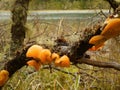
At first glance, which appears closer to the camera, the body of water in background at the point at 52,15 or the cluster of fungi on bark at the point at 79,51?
the cluster of fungi on bark at the point at 79,51

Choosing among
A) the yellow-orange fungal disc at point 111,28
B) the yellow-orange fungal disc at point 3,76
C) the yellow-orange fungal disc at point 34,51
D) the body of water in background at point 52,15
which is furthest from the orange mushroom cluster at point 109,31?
the body of water in background at point 52,15

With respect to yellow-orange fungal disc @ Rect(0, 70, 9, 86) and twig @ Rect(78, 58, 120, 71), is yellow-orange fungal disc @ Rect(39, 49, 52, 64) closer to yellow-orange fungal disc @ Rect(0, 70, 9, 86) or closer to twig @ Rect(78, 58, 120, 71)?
twig @ Rect(78, 58, 120, 71)

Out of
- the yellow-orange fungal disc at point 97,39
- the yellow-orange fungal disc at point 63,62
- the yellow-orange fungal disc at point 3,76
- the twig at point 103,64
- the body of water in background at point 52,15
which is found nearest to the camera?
the yellow-orange fungal disc at point 97,39

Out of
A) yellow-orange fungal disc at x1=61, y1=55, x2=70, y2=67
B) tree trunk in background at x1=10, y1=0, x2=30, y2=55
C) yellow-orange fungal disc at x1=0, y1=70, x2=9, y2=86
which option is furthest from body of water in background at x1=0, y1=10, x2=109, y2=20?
yellow-orange fungal disc at x1=61, y1=55, x2=70, y2=67

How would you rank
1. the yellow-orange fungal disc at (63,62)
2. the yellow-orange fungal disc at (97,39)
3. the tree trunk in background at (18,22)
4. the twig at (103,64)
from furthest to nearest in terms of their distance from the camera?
the tree trunk in background at (18,22) → the twig at (103,64) → the yellow-orange fungal disc at (63,62) → the yellow-orange fungal disc at (97,39)

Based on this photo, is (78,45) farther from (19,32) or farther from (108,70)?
(108,70)

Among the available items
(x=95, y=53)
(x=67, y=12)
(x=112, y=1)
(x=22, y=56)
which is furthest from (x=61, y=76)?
(x=67, y=12)

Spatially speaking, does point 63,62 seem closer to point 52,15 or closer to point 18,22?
point 18,22

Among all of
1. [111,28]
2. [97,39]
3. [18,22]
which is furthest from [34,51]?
[18,22]

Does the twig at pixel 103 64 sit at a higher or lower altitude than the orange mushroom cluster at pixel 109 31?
lower

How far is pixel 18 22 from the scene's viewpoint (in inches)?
133

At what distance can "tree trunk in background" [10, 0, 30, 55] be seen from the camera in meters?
3.33

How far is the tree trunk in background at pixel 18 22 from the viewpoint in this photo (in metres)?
3.33

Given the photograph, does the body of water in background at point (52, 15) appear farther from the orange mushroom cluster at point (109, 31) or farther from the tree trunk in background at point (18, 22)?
the orange mushroom cluster at point (109, 31)
